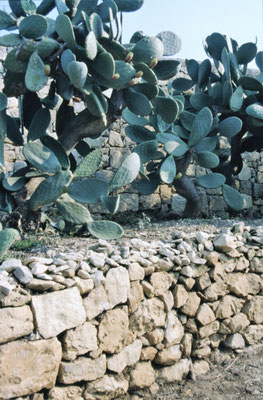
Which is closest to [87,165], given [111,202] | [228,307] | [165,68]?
[111,202]

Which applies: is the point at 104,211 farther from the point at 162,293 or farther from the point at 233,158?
the point at 162,293

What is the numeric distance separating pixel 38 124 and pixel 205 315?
173 cm

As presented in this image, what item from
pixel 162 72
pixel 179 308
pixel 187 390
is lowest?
pixel 187 390

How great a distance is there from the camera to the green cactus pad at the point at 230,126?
398 centimetres

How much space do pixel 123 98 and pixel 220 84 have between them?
4.39 ft

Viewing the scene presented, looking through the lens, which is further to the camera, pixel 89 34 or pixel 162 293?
pixel 162 293

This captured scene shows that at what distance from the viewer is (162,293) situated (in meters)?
2.94

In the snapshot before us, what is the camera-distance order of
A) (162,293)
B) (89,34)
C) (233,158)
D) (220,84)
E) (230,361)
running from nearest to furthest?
(89,34), (162,293), (230,361), (220,84), (233,158)

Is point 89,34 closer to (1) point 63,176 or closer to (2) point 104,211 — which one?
(1) point 63,176

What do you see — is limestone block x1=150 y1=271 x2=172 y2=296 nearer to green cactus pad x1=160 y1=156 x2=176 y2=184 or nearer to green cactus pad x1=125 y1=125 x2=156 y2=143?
green cactus pad x1=160 y1=156 x2=176 y2=184

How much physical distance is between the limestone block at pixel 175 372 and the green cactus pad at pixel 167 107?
1680mm

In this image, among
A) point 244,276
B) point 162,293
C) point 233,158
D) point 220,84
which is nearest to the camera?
point 162,293

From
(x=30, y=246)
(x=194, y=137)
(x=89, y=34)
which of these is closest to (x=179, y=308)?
(x=30, y=246)

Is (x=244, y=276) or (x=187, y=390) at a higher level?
(x=244, y=276)
